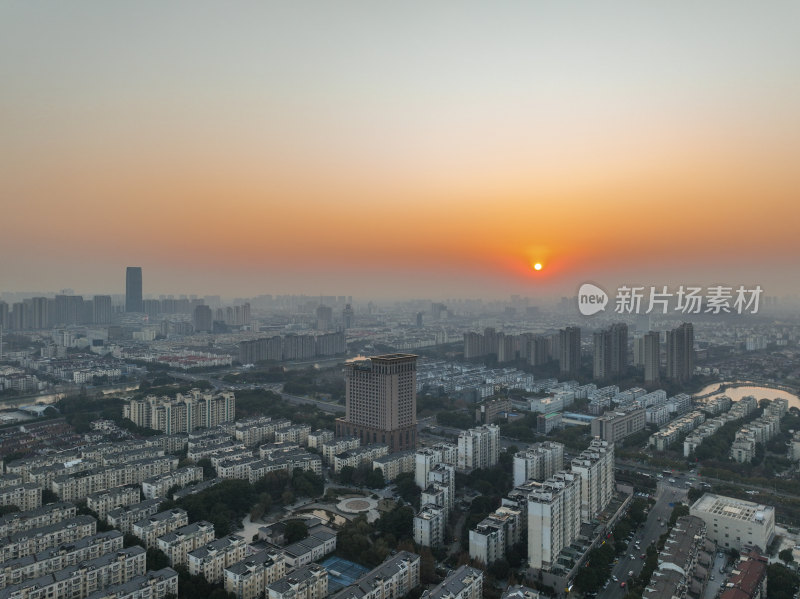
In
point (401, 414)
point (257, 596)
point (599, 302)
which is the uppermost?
point (599, 302)

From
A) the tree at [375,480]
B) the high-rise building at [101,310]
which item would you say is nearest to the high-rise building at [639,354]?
the tree at [375,480]

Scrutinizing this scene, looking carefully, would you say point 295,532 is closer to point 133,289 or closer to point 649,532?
point 649,532

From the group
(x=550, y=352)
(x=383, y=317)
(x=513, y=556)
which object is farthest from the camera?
(x=383, y=317)

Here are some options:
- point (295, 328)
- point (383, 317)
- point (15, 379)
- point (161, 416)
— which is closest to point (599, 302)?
point (161, 416)

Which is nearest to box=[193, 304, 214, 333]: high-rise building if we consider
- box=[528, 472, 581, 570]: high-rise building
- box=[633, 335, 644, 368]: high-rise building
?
box=[633, 335, 644, 368]: high-rise building

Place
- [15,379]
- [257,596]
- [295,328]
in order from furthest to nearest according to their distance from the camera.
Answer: [295,328] < [15,379] < [257,596]

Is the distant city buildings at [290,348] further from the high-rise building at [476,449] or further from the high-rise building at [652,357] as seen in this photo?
the high-rise building at [476,449]

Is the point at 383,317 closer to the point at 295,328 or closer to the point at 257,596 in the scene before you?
the point at 295,328

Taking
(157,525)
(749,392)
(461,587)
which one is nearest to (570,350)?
(749,392)
